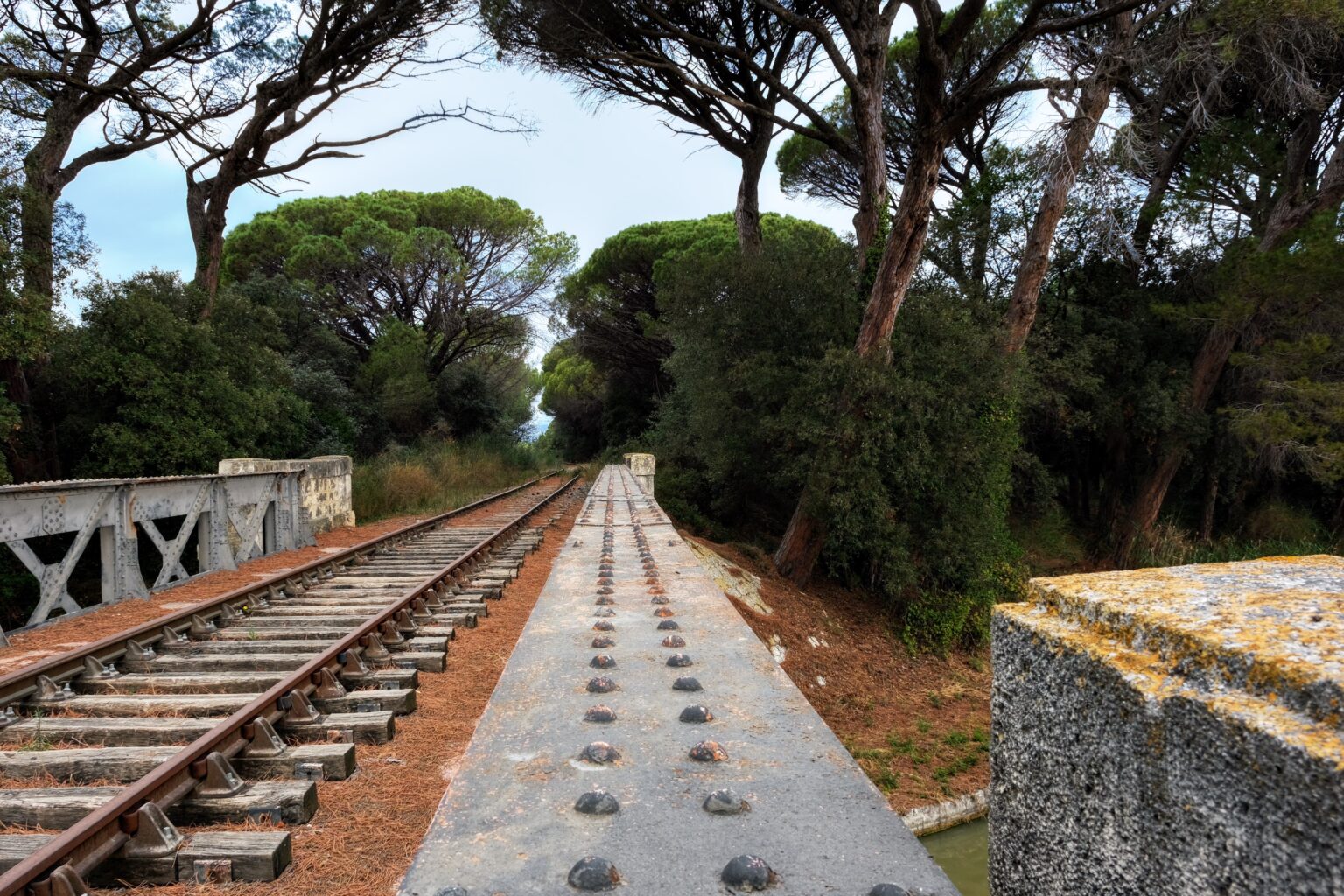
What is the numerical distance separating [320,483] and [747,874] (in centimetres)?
1148

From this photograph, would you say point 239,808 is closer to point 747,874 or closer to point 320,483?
point 747,874

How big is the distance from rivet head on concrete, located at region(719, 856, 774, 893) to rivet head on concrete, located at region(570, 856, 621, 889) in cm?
20

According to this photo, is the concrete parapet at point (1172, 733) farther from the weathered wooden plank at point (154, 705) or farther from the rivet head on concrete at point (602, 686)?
the weathered wooden plank at point (154, 705)

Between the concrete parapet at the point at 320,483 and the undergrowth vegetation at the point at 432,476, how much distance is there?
2.13 meters

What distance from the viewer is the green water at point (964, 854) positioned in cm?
562

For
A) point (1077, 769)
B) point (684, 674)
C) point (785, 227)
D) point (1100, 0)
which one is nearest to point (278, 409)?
point (684, 674)

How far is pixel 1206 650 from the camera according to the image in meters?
0.83

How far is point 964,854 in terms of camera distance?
20.1 ft

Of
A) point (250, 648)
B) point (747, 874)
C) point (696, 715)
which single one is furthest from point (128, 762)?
point (747, 874)

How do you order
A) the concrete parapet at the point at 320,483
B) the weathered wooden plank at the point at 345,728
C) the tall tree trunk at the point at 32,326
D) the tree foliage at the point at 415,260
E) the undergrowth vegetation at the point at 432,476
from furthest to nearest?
the tree foliage at the point at 415,260, the undergrowth vegetation at the point at 432,476, the tall tree trunk at the point at 32,326, the concrete parapet at the point at 320,483, the weathered wooden plank at the point at 345,728

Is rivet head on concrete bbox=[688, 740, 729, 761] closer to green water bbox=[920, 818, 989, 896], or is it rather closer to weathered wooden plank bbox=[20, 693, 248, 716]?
weathered wooden plank bbox=[20, 693, 248, 716]

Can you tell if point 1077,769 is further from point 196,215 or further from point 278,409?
point 196,215

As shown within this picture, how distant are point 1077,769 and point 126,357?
576 inches

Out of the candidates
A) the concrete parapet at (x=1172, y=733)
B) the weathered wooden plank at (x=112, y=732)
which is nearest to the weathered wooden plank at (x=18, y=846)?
the weathered wooden plank at (x=112, y=732)
